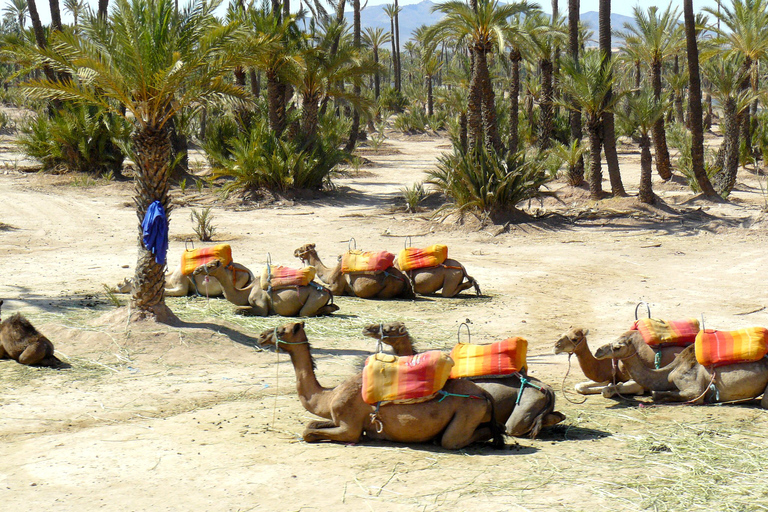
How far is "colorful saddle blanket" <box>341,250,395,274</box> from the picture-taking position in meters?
11.2

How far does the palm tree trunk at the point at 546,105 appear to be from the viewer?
1030 inches

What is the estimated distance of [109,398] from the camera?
7.05 meters

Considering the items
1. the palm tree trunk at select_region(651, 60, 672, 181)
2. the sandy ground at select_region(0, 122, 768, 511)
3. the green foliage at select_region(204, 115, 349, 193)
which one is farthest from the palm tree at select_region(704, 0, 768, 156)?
the green foliage at select_region(204, 115, 349, 193)

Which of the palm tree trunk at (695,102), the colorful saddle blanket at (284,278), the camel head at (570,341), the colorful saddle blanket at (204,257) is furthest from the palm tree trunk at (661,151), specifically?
the camel head at (570,341)

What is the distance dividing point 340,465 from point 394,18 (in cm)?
5155

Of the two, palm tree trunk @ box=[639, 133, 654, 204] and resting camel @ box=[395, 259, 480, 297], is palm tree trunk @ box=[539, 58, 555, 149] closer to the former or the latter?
palm tree trunk @ box=[639, 133, 654, 204]

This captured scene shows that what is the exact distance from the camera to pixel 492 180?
682 inches

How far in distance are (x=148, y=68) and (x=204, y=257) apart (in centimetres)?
259

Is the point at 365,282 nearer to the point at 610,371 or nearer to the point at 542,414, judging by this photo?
the point at 610,371

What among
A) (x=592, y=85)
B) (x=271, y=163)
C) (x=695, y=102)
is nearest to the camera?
(x=592, y=85)

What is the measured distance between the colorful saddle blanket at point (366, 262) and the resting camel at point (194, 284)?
1.30 meters

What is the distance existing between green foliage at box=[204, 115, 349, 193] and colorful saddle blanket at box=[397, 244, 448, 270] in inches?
377

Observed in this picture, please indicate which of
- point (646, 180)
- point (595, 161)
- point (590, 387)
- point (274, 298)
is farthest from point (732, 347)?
point (595, 161)

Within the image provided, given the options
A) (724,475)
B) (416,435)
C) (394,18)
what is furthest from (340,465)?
(394,18)
